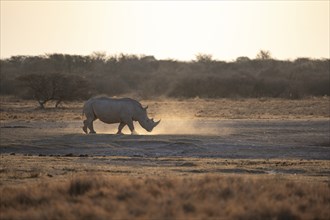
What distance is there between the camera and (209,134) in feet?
92.3

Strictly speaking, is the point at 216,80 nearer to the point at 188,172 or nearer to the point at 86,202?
the point at 188,172

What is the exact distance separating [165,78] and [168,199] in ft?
217

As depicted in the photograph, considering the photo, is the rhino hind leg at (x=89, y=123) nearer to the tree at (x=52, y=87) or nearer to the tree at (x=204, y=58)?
the tree at (x=52, y=87)

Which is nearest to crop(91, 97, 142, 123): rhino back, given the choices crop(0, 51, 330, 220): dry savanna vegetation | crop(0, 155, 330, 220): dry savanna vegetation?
crop(0, 51, 330, 220): dry savanna vegetation

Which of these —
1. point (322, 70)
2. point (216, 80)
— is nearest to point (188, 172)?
point (216, 80)

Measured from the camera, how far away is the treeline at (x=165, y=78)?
58.3m

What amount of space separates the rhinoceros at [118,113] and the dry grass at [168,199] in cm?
1625

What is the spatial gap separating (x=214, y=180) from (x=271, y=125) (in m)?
19.4

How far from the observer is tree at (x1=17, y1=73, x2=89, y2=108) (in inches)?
1896

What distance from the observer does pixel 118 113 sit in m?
29.7

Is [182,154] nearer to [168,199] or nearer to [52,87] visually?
[168,199]

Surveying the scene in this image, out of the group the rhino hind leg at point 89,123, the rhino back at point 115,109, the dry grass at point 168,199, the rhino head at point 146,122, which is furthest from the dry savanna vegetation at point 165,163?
the rhino back at point 115,109

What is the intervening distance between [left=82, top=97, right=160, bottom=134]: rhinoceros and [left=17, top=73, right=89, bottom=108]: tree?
17953 millimetres

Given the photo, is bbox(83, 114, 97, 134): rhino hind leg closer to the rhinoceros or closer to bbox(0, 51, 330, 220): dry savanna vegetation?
the rhinoceros
